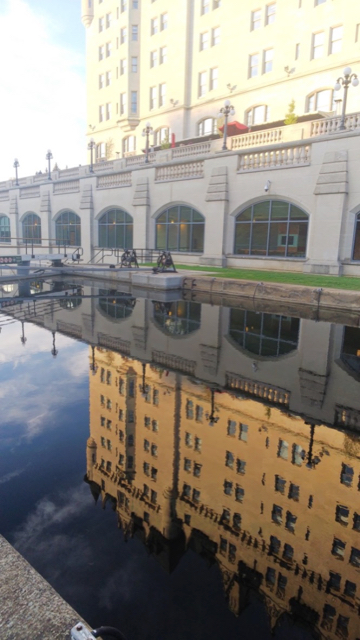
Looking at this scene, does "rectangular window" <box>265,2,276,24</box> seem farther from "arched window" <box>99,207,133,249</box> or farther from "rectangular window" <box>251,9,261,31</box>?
"arched window" <box>99,207,133,249</box>

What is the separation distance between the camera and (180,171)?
27422 mm

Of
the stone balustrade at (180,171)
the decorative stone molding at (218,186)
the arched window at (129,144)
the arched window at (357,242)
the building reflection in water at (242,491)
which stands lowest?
the building reflection in water at (242,491)

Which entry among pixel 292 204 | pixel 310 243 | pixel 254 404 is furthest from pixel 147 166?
pixel 254 404

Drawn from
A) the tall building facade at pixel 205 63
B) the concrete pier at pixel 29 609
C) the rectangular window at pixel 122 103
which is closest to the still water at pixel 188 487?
the concrete pier at pixel 29 609

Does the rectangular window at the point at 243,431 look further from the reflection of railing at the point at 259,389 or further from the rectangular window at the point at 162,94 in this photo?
the rectangular window at the point at 162,94

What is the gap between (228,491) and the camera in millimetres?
3852

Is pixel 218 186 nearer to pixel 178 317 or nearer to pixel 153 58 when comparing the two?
pixel 178 317

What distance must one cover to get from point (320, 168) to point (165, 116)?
97.7 feet

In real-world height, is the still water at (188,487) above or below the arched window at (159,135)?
below

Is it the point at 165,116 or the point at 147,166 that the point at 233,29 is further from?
the point at 147,166

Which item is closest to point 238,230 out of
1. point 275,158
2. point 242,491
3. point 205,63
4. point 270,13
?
point 275,158

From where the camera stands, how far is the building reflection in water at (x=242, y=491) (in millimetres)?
2832

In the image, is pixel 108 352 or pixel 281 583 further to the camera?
pixel 108 352

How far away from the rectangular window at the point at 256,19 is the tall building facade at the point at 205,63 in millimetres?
107
